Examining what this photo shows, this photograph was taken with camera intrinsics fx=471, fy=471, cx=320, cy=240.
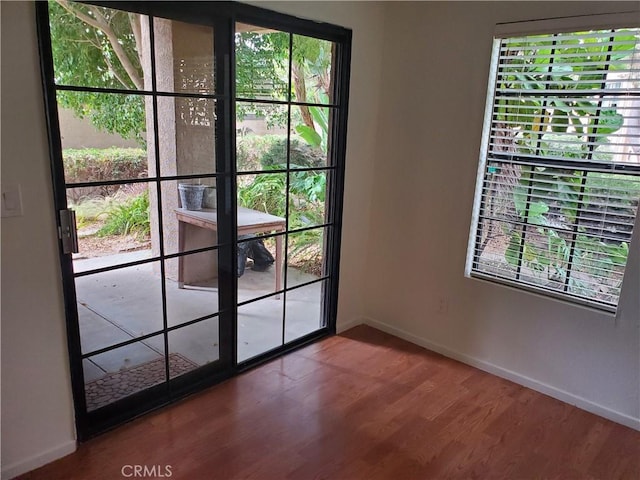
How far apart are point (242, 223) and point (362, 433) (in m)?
1.27

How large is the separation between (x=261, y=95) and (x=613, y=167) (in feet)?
6.13

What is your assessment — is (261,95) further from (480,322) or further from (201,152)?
(480,322)

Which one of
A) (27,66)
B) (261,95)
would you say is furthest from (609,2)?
(27,66)

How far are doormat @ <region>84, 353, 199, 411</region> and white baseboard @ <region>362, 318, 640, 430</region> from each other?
5.01ft

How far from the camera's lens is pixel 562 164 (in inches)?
100

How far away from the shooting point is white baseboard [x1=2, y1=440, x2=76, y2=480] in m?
1.95

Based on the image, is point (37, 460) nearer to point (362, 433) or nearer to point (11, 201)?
point (11, 201)

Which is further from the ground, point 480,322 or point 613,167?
point 613,167

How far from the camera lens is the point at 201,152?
94.8 inches

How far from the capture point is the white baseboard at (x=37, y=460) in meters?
1.95

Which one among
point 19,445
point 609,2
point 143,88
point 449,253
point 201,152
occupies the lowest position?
point 19,445

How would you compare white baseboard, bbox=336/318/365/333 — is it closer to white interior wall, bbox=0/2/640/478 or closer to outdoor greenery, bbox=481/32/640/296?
white interior wall, bbox=0/2/640/478

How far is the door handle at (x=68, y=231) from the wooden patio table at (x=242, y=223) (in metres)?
0.51

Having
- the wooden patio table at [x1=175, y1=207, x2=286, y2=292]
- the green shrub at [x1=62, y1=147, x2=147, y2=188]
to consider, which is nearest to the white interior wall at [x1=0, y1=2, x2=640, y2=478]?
the green shrub at [x1=62, y1=147, x2=147, y2=188]
